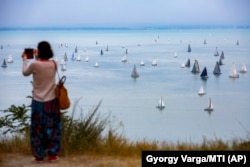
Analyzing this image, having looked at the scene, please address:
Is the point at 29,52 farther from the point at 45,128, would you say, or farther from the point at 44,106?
the point at 45,128

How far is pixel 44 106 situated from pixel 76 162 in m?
0.61

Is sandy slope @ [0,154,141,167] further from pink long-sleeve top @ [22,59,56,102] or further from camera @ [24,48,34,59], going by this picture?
camera @ [24,48,34,59]

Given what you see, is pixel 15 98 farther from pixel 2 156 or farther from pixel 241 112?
pixel 2 156

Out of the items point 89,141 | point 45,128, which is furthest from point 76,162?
point 89,141

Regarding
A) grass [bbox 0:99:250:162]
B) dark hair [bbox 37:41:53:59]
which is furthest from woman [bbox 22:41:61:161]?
grass [bbox 0:99:250:162]

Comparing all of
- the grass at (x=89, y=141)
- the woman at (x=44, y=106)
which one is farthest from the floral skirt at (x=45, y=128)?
the grass at (x=89, y=141)

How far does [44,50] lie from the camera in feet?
11.8

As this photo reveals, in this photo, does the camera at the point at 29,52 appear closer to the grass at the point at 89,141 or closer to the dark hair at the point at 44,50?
the dark hair at the point at 44,50

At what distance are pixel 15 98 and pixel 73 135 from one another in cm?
1689

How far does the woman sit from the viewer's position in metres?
3.61

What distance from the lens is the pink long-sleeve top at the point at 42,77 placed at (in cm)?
359

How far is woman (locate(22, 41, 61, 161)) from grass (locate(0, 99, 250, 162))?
0.37 metres

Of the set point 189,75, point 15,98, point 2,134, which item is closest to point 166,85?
point 189,75

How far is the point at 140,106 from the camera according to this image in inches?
922
